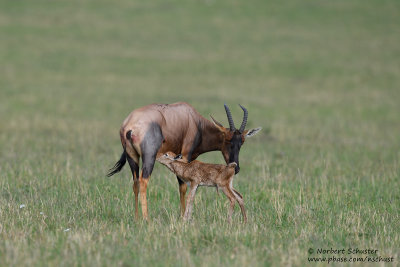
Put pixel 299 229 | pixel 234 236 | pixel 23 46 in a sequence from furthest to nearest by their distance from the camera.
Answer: pixel 23 46, pixel 299 229, pixel 234 236

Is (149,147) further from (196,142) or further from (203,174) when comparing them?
(196,142)

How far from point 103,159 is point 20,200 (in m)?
4.75

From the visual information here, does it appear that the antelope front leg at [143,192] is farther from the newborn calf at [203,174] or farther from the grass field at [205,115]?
the newborn calf at [203,174]

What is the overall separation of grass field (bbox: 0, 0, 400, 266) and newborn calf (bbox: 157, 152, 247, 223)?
40 cm

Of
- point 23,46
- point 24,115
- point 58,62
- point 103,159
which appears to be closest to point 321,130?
point 103,159

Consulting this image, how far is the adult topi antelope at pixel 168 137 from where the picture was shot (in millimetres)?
8805

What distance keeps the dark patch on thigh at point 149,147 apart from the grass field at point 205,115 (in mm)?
718

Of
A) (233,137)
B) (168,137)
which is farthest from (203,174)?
(233,137)

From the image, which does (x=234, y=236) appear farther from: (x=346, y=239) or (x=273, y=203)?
(x=273, y=203)

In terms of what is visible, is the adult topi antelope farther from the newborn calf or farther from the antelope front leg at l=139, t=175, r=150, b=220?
the newborn calf

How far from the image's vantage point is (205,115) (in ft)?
74.1

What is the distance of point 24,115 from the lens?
73.2 feet

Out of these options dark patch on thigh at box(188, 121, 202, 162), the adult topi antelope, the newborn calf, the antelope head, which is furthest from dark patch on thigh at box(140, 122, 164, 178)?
the antelope head

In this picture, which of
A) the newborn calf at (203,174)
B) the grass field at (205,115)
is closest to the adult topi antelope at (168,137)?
the newborn calf at (203,174)
